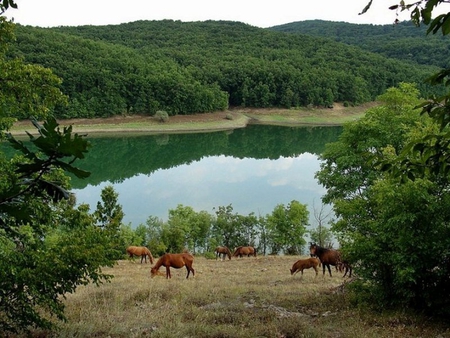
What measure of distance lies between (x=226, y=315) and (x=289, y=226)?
2960 cm

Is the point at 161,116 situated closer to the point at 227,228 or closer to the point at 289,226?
the point at 227,228

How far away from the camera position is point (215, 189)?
47219 mm

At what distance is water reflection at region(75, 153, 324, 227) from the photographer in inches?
1628

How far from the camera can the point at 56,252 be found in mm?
5453

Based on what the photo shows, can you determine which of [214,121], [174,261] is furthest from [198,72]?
[174,261]

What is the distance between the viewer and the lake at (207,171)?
42.4 m

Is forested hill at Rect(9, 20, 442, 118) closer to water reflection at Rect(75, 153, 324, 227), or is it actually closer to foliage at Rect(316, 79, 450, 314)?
water reflection at Rect(75, 153, 324, 227)

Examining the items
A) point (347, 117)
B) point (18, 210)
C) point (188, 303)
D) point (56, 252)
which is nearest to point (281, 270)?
point (188, 303)

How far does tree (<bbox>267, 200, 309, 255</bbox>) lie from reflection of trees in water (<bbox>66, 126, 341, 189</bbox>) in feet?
70.0

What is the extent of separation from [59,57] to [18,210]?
10624 cm

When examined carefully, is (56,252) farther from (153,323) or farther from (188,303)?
(188,303)

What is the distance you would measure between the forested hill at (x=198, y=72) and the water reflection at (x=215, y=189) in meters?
37.6

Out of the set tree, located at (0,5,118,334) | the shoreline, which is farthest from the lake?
tree, located at (0,5,118,334)

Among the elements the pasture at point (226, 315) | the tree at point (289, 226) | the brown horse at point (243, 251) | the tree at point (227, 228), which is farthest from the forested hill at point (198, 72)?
the pasture at point (226, 315)
